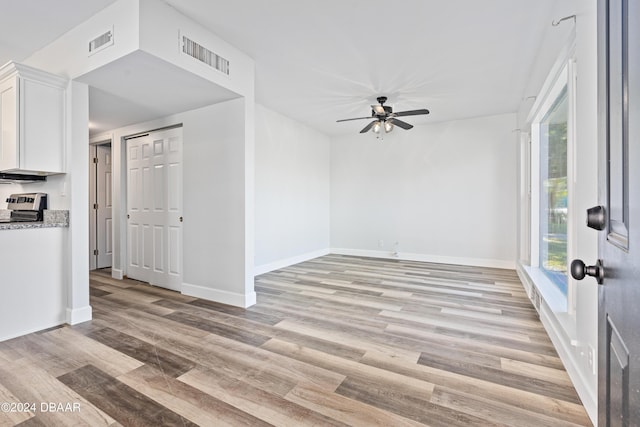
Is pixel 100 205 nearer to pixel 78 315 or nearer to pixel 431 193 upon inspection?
pixel 78 315

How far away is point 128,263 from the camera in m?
4.79

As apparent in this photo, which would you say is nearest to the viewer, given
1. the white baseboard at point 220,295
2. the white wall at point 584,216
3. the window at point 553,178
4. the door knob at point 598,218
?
→ the door knob at point 598,218

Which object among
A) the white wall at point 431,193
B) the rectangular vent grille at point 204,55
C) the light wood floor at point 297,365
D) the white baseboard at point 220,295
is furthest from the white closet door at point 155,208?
the white wall at point 431,193

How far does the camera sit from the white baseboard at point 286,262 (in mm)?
4985

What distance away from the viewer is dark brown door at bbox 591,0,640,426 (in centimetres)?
56

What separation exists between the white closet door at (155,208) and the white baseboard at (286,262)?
123 cm

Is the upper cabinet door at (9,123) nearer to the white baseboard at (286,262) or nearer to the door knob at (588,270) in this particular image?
the white baseboard at (286,262)

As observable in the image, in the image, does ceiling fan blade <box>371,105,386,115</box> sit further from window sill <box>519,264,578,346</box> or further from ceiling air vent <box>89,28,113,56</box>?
ceiling air vent <box>89,28,113,56</box>

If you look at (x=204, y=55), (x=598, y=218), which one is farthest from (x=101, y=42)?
(x=598, y=218)

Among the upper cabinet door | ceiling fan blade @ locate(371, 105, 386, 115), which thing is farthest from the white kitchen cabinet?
ceiling fan blade @ locate(371, 105, 386, 115)

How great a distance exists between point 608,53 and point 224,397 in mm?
2217

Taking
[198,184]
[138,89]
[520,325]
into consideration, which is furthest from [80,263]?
[520,325]

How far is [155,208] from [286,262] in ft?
7.60

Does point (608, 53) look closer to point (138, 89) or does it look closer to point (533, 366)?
point (533, 366)
